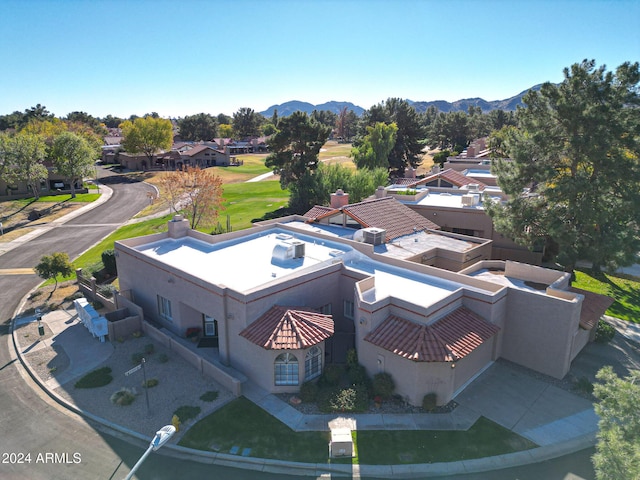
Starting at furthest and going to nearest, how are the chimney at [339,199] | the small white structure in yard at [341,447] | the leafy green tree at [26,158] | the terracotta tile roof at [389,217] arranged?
the leafy green tree at [26,158]
the chimney at [339,199]
the terracotta tile roof at [389,217]
the small white structure in yard at [341,447]

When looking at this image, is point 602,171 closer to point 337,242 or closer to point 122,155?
point 337,242

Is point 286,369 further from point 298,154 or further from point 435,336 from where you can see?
point 298,154

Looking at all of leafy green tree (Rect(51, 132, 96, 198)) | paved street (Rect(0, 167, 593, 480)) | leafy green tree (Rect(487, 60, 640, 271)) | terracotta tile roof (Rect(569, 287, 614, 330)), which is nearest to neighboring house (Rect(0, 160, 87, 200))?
leafy green tree (Rect(51, 132, 96, 198))

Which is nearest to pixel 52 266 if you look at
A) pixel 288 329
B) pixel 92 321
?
pixel 92 321

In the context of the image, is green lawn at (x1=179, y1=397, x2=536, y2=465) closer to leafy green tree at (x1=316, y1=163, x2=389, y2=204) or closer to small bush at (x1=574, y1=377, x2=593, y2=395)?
small bush at (x1=574, y1=377, x2=593, y2=395)

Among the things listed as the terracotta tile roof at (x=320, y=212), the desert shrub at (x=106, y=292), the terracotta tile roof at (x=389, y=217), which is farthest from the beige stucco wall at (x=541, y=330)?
the desert shrub at (x=106, y=292)

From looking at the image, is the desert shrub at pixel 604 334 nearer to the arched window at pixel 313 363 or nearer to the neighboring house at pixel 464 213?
the neighboring house at pixel 464 213

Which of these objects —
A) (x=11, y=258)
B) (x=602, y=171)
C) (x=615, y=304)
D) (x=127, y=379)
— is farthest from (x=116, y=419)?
(x=11, y=258)
